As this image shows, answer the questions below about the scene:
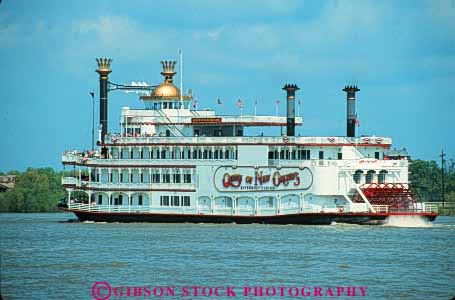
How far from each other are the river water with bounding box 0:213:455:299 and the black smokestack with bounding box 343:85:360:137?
6.05m

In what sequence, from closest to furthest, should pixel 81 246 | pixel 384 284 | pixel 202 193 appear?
pixel 384 284 → pixel 81 246 → pixel 202 193

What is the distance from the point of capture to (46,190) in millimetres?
100938

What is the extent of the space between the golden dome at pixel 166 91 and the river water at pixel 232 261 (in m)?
9.44

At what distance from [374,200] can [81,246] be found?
16.1m

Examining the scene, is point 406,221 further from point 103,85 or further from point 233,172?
point 103,85

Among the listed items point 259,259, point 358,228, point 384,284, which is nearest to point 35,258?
point 259,259

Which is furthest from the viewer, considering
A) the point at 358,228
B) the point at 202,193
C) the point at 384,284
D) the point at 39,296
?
the point at 202,193

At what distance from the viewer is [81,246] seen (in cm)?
5159

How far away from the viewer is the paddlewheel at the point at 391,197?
61062 mm

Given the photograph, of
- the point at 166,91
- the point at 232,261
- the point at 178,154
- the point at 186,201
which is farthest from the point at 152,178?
the point at 232,261

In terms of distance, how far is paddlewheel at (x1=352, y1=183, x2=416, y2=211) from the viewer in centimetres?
6106

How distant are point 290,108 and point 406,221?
8794mm

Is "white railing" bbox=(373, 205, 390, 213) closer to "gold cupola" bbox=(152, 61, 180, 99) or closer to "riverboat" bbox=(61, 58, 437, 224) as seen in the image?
"riverboat" bbox=(61, 58, 437, 224)

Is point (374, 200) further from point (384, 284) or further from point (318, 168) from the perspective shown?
point (384, 284)
